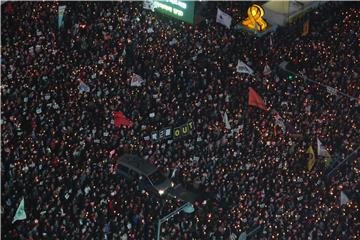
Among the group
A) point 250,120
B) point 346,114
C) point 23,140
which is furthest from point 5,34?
point 346,114

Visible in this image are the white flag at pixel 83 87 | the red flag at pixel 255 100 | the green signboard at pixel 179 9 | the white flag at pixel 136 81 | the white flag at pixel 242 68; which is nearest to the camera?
the white flag at pixel 83 87

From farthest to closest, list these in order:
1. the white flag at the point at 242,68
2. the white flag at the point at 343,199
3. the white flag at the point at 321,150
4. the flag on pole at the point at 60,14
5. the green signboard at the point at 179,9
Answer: the green signboard at the point at 179,9 → the flag on pole at the point at 60,14 → the white flag at the point at 242,68 → the white flag at the point at 321,150 → the white flag at the point at 343,199

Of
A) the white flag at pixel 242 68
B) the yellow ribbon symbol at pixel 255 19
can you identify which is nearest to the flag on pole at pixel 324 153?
the white flag at pixel 242 68

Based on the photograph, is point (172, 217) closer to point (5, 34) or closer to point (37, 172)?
point (37, 172)

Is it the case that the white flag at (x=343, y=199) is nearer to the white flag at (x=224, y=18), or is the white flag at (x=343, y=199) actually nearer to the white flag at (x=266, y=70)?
the white flag at (x=266, y=70)

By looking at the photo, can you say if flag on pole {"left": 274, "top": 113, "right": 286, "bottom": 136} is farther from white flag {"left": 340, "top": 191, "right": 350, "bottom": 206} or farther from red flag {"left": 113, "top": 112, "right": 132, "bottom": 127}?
red flag {"left": 113, "top": 112, "right": 132, "bottom": 127}

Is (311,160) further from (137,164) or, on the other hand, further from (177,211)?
(137,164)

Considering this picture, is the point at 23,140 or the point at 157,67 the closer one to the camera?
the point at 23,140
